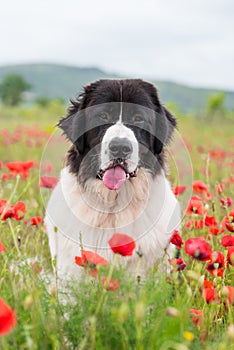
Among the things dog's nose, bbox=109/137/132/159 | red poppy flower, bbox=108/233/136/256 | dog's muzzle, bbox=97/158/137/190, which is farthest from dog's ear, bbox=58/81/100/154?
red poppy flower, bbox=108/233/136/256

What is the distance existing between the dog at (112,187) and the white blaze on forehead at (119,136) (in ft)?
0.06

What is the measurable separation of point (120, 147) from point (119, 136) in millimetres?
66

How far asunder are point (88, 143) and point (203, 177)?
358cm

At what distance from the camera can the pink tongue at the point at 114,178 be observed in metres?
3.47

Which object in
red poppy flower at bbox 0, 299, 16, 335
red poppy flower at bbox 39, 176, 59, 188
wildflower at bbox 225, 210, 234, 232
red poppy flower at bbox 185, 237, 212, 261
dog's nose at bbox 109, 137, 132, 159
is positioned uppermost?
dog's nose at bbox 109, 137, 132, 159

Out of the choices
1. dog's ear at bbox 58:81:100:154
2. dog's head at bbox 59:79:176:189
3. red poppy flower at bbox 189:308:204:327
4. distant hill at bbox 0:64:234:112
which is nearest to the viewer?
red poppy flower at bbox 189:308:204:327

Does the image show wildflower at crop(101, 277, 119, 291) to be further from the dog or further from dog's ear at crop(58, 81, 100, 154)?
dog's ear at crop(58, 81, 100, 154)

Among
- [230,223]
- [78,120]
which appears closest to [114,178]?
[78,120]

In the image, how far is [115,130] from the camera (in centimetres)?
326

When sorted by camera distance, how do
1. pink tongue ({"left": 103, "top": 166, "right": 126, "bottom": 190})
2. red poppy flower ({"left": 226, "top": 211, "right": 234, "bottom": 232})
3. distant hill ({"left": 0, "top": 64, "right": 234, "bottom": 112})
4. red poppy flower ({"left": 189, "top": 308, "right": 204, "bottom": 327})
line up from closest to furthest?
red poppy flower ({"left": 189, "top": 308, "right": 204, "bottom": 327}), red poppy flower ({"left": 226, "top": 211, "right": 234, "bottom": 232}), pink tongue ({"left": 103, "top": 166, "right": 126, "bottom": 190}), distant hill ({"left": 0, "top": 64, "right": 234, "bottom": 112})

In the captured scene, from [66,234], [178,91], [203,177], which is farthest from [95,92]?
[178,91]

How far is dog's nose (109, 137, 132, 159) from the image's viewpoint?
318cm

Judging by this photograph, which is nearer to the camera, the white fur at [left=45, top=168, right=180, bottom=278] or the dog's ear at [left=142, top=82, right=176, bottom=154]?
the white fur at [left=45, top=168, right=180, bottom=278]

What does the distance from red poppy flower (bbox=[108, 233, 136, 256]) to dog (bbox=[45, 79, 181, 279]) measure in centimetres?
129
